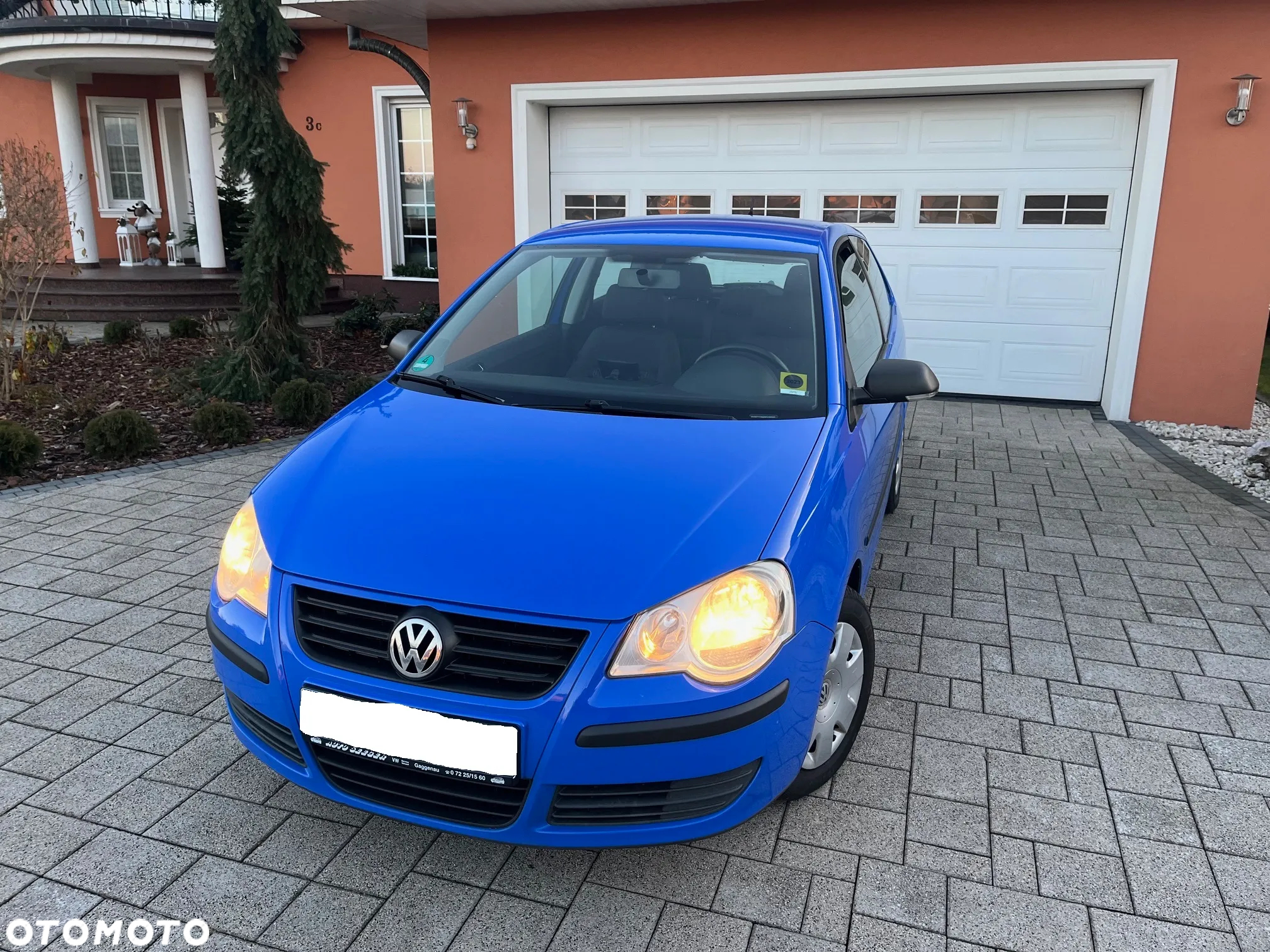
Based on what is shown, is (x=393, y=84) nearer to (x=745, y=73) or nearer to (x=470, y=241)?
(x=470, y=241)

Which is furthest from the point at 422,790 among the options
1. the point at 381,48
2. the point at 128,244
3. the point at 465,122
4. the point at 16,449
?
the point at 128,244

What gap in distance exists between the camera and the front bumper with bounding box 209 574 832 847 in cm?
203

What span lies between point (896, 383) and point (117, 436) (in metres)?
5.38

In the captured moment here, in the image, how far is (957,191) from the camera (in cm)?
829

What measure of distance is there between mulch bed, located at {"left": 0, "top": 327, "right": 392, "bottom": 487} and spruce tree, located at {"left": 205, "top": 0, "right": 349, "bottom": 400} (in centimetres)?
37

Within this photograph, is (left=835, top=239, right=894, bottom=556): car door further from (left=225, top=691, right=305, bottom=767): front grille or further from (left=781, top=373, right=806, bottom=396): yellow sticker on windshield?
(left=225, top=691, right=305, bottom=767): front grille

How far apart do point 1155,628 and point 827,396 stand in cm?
215

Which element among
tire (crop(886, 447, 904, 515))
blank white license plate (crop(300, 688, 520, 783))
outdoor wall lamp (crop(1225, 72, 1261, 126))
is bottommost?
tire (crop(886, 447, 904, 515))

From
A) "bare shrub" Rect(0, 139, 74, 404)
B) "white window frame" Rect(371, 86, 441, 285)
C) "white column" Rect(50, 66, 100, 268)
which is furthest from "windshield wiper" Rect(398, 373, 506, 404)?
"white column" Rect(50, 66, 100, 268)

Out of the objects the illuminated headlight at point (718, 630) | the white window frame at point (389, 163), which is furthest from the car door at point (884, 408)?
the white window frame at point (389, 163)

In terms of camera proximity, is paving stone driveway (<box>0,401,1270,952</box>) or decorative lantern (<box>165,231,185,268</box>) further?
decorative lantern (<box>165,231,185,268</box>)

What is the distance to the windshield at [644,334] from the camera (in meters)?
Result: 3.02

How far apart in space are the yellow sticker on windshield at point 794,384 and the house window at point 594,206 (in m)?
6.63

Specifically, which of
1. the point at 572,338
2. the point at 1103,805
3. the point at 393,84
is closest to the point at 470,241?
the point at 393,84
